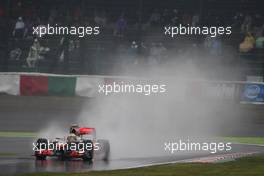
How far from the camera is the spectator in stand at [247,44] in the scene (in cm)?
3062

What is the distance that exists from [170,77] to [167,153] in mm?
7793

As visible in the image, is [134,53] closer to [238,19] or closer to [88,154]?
[238,19]

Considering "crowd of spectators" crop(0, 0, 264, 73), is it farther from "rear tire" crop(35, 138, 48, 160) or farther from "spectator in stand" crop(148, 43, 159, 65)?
"rear tire" crop(35, 138, 48, 160)

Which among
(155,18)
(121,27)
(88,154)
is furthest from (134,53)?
(88,154)

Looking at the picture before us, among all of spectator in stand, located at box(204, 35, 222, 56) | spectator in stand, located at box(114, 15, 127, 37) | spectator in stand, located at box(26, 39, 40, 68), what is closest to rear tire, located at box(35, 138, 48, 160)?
spectator in stand, located at box(26, 39, 40, 68)

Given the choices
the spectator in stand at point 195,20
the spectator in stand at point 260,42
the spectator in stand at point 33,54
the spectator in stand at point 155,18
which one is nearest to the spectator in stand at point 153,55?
the spectator in stand at point 155,18

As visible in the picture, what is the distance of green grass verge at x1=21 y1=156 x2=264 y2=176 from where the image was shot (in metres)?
15.7

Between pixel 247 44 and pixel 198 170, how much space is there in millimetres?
15052

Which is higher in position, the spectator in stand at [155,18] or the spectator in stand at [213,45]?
the spectator in stand at [155,18]

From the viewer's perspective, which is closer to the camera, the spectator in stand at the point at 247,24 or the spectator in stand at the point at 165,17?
the spectator in stand at the point at 247,24

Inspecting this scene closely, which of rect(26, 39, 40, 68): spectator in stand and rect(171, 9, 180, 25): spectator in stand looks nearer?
rect(26, 39, 40, 68): spectator in stand

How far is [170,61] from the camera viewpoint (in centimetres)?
3073

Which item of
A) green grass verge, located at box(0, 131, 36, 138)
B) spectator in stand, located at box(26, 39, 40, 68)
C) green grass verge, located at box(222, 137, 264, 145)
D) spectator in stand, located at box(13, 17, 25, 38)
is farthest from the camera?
spectator in stand, located at box(13, 17, 25, 38)

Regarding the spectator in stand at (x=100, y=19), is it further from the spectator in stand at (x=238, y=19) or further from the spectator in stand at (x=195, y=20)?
the spectator in stand at (x=238, y=19)
